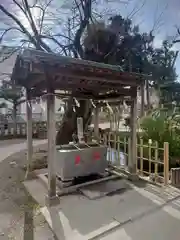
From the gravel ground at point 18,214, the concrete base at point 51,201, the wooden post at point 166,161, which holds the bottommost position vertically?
the gravel ground at point 18,214

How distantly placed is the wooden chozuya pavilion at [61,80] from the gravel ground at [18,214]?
44 cm

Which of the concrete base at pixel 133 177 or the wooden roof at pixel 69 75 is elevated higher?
the wooden roof at pixel 69 75

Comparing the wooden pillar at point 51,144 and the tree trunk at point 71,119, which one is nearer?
the wooden pillar at point 51,144

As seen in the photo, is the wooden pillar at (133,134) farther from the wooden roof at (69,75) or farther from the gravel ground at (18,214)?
the gravel ground at (18,214)

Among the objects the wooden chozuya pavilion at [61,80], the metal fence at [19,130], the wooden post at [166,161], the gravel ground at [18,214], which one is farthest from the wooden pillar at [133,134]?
the metal fence at [19,130]

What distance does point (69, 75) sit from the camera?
3697 millimetres

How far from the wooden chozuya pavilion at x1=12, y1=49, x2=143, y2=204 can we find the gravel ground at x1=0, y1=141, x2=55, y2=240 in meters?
0.44

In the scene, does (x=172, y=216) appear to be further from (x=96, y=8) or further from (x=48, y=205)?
(x=96, y=8)

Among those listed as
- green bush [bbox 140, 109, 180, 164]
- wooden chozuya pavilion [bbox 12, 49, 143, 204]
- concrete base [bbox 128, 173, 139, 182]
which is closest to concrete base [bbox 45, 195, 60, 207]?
wooden chozuya pavilion [bbox 12, 49, 143, 204]

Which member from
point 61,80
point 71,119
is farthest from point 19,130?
point 61,80

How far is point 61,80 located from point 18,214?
7.86ft

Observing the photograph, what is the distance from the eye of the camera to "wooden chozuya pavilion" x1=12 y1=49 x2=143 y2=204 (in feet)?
11.4

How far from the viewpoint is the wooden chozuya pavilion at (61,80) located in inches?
137

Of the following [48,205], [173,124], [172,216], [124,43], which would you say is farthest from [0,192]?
[124,43]
